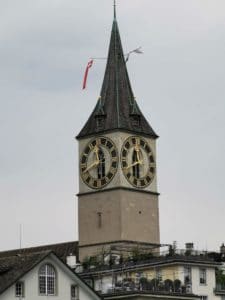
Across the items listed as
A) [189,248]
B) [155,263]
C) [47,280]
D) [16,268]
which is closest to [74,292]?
[47,280]

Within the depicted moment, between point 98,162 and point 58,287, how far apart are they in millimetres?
56111

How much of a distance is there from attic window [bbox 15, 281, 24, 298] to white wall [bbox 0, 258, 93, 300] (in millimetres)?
265

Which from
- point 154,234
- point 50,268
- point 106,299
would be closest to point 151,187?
point 154,234

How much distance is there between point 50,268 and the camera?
425 feet

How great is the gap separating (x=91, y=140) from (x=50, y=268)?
57828 millimetres

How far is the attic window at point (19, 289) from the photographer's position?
5007 inches

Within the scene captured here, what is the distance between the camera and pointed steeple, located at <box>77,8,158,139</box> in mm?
186125

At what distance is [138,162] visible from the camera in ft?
609

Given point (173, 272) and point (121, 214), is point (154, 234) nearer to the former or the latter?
point (121, 214)

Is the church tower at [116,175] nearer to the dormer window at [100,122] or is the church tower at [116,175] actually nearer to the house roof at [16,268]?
the dormer window at [100,122]

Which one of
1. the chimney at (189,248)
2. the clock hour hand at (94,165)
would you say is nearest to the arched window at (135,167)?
the clock hour hand at (94,165)

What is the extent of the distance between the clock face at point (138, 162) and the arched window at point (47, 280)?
5478 centimetres

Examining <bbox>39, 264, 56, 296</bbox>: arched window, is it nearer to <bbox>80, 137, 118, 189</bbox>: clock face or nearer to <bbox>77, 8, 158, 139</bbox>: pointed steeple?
<bbox>80, 137, 118, 189</bbox>: clock face

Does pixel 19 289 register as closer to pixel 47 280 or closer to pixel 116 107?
pixel 47 280
